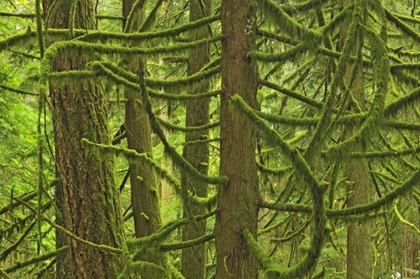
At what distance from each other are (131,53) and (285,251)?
14.7 m

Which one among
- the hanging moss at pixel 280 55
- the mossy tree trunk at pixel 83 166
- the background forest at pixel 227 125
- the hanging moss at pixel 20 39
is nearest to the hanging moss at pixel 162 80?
the background forest at pixel 227 125

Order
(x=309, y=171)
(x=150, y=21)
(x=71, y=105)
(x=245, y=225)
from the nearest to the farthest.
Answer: (x=309, y=171) < (x=245, y=225) < (x=150, y=21) < (x=71, y=105)

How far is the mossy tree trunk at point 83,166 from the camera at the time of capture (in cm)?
472

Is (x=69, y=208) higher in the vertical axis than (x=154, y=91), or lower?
lower

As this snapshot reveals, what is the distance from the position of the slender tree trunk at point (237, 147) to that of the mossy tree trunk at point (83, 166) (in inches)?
63.3

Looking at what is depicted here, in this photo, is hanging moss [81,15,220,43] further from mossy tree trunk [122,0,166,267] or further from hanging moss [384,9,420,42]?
mossy tree trunk [122,0,166,267]

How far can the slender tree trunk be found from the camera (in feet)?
11.0

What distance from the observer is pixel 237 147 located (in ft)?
11.1

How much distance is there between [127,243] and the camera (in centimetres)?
347

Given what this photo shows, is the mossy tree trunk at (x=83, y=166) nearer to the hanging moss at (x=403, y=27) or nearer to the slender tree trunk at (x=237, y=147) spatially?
the slender tree trunk at (x=237, y=147)

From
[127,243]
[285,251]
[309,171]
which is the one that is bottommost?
[285,251]

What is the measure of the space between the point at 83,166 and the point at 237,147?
1756 millimetres

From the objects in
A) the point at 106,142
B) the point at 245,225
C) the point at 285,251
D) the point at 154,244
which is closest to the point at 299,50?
the point at 245,225

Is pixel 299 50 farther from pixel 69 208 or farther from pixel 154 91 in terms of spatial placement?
pixel 69 208
